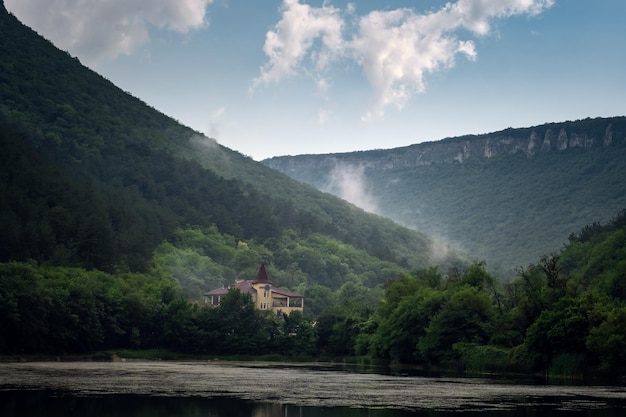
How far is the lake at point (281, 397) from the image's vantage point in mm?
48562

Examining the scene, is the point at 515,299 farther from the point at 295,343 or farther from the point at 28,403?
the point at 28,403

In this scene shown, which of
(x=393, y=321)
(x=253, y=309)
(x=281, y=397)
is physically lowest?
(x=281, y=397)

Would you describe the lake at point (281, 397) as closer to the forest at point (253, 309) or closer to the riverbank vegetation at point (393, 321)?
the riverbank vegetation at point (393, 321)

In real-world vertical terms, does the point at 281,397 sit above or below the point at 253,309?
below

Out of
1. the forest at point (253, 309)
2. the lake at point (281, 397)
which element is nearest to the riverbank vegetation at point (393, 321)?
the forest at point (253, 309)

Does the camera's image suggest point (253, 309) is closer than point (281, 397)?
No

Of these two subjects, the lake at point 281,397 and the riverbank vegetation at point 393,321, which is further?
the riverbank vegetation at point 393,321

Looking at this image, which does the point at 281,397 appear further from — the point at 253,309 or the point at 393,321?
the point at 253,309

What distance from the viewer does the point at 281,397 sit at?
58.5 metres

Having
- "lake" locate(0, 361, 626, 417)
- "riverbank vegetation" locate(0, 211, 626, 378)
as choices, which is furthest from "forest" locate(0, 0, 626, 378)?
"lake" locate(0, 361, 626, 417)

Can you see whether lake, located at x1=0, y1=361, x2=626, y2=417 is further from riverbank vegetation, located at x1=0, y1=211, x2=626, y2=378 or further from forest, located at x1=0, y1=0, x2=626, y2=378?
forest, located at x1=0, y1=0, x2=626, y2=378

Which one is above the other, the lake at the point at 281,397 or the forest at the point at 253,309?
the forest at the point at 253,309

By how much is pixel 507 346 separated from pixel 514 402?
51.2 meters

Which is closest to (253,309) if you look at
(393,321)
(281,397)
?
(393,321)
